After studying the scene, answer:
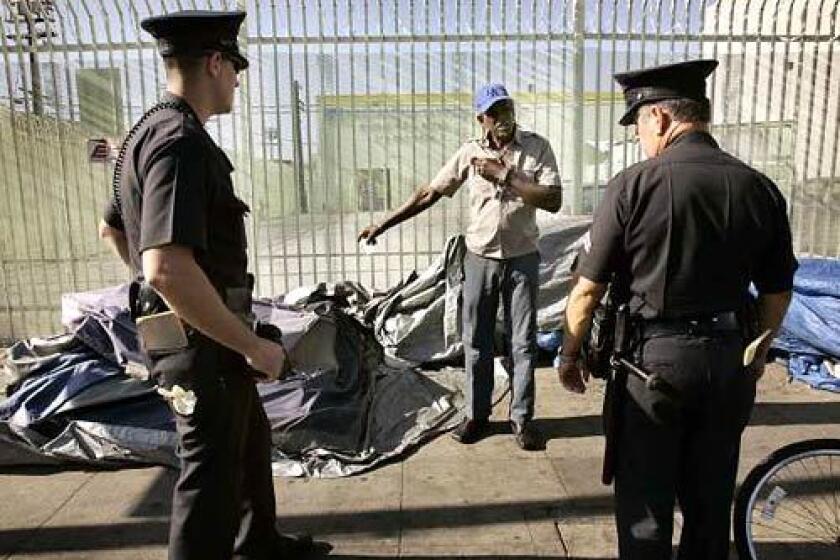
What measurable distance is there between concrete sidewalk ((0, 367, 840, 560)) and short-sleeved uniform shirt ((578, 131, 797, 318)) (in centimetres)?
136

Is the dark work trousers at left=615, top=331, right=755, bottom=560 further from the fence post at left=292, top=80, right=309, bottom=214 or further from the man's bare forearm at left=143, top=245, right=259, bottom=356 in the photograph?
the fence post at left=292, top=80, right=309, bottom=214

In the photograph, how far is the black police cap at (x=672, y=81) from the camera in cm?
228

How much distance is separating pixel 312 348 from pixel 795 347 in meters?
3.46

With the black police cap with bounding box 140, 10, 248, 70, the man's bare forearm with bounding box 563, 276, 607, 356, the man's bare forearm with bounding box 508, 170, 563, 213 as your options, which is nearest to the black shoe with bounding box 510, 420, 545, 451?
the man's bare forearm with bounding box 508, 170, 563, 213

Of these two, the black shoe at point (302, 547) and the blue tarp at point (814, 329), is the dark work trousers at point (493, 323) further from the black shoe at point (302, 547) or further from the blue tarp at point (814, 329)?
the blue tarp at point (814, 329)

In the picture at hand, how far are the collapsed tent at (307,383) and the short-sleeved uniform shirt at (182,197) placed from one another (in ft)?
6.20

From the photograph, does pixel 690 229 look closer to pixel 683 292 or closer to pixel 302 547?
pixel 683 292

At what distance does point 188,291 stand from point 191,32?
2.68 feet

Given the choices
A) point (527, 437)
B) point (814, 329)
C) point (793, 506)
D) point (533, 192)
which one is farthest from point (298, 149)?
point (793, 506)

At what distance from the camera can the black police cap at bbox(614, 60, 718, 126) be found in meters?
2.28

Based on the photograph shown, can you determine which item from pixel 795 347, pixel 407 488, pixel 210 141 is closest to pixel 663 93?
pixel 210 141

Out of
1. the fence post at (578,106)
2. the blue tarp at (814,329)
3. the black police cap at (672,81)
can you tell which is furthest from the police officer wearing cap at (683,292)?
the fence post at (578,106)

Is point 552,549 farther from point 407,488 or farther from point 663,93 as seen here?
point 663,93

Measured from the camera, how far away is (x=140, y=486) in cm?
380
